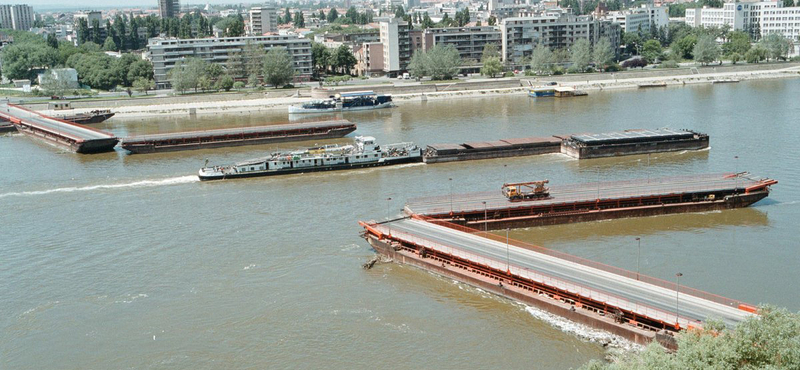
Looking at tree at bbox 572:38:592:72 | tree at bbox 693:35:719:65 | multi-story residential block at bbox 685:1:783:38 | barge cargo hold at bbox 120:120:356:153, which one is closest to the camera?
barge cargo hold at bbox 120:120:356:153

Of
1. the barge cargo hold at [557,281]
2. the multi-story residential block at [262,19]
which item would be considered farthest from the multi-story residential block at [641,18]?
the barge cargo hold at [557,281]

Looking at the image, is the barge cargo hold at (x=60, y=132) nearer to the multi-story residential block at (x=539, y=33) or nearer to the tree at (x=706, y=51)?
the multi-story residential block at (x=539, y=33)

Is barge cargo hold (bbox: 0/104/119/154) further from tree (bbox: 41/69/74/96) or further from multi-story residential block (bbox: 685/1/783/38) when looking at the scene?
multi-story residential block (bbox: 685/1/783/38)

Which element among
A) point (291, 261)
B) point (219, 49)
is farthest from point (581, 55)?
point (291, 261)

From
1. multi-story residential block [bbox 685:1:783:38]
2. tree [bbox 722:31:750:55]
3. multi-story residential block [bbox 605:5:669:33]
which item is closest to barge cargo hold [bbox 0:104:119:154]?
tree [bbox 722:31:750:55]

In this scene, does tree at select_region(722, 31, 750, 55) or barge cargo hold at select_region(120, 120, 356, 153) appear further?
tree at select_region(722, 31, 750, 55)

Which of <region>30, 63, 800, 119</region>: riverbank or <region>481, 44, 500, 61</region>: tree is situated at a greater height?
<region>481, 44, 500, 61</region>: tree
